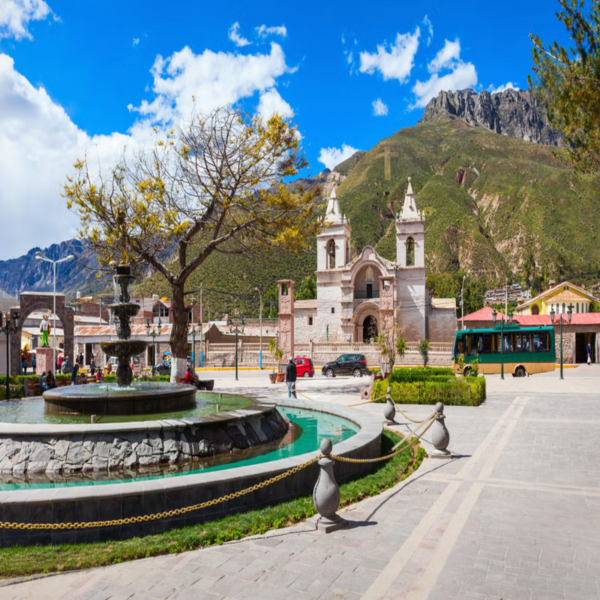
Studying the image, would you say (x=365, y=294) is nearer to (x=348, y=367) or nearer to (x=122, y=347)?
(x=348, y=367)

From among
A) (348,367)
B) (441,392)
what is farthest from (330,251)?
(441,392)

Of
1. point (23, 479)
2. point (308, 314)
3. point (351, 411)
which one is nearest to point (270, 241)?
point (351, 411)

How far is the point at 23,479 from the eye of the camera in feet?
22.9

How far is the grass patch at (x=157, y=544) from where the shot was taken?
4.81m

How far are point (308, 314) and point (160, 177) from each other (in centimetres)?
3709

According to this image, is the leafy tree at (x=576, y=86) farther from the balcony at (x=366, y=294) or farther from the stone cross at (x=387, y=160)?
the stone cross at (x=387, y=160)

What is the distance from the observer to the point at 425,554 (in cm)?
513

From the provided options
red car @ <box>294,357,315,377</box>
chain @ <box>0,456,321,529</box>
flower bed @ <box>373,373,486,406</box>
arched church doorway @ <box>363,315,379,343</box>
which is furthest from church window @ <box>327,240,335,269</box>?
chain @ <box>0,456,321,529</box>

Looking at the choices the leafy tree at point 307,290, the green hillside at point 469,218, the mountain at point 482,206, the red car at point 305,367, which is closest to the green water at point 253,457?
the red car at point 305,367

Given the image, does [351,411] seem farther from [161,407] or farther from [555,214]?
[555,214]

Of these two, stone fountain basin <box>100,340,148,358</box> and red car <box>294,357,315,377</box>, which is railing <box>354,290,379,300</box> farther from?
stone fountain basin <box>100,340,148,358</box>

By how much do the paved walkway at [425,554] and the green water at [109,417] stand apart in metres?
3.70

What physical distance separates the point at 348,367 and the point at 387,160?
4934 inches

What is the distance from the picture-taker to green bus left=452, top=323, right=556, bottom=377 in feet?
97.6
